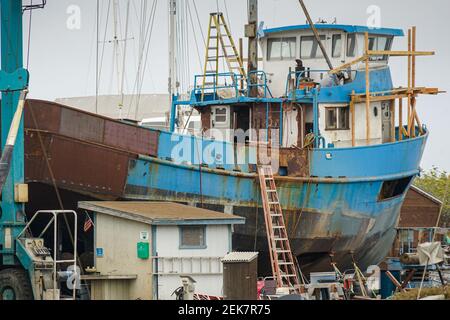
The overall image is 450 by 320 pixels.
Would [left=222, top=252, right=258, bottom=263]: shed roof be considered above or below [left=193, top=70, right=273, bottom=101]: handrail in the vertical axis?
below

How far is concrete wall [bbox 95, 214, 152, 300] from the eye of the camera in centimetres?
2444

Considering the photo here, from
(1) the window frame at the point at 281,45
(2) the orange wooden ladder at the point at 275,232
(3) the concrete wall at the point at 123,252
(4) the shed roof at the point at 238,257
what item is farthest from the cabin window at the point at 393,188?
(3) the concrete wall at the point at 123,252

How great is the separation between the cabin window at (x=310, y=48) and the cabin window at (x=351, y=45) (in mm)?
665

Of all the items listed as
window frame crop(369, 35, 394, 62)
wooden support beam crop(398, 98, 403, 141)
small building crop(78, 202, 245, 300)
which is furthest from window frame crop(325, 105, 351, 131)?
small building crop(78, 202, 245, 300)

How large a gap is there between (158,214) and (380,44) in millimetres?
12286

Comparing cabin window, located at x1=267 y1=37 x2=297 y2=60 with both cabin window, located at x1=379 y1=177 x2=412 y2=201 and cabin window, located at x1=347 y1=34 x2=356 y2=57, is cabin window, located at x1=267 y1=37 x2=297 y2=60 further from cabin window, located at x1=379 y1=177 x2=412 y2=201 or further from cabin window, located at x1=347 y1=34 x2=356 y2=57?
cabin window, located at x1=379 y1=177 x2=412 y2=201

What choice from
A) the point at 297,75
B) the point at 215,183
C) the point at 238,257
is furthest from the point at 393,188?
the point at 238,257

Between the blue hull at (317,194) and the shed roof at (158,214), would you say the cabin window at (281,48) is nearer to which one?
the blue hull at (317,194)

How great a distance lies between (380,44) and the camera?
35.2 metres

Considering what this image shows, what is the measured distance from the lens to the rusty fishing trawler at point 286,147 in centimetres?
2767

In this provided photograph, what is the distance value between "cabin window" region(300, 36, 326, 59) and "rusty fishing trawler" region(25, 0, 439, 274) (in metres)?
0.03
